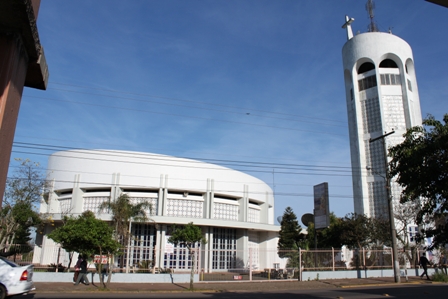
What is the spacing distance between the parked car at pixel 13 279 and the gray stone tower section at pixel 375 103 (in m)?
45.7

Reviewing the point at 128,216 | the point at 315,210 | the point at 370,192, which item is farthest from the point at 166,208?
the point at 370,192

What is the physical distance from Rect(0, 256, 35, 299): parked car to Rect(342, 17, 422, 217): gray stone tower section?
1799 inches

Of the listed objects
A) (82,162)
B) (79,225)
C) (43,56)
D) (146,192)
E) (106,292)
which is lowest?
(106,292)

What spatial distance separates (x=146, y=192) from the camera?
36.9 metres

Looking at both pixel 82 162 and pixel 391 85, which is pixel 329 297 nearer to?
pixel 82 162

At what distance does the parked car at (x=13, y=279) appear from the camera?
11.0 m

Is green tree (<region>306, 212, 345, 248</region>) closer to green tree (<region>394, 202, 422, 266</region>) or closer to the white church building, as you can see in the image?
green tree (<region>394, 202, 422, 266</region>)

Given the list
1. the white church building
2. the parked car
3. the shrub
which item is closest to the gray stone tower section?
the white church building

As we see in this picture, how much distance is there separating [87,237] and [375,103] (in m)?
46.8

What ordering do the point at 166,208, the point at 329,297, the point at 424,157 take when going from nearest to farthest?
the point at 424,157 < the point at 329,297 < the point at 166,208

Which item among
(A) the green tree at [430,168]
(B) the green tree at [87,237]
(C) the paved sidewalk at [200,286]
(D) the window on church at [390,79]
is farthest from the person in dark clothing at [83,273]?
(D) the window on church at [390,79]

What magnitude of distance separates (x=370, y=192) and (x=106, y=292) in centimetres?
4249

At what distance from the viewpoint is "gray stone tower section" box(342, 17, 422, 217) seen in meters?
50.6

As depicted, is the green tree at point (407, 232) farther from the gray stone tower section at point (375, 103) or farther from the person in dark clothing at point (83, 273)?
the person in dark clothing at point (83, 273)
